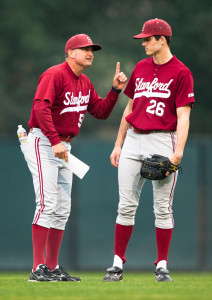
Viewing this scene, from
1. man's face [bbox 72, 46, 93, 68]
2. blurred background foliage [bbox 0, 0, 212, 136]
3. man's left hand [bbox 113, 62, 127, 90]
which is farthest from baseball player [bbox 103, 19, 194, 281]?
blurred background foliage [bbox 0, 0, 212, 136]

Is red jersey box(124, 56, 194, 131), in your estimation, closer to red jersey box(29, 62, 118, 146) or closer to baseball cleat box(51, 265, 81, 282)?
red jersey box(29, 62, 118, 146)

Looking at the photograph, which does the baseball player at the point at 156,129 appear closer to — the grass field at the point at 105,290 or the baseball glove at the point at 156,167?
the baseball glove at the point at 156,167

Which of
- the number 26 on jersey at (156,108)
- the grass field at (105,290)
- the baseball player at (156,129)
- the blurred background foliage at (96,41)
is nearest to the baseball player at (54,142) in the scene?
the grass field at (105,290)

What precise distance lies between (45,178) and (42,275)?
32.2 inches

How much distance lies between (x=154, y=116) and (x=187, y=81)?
0.39m

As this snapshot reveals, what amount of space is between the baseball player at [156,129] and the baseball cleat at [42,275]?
466mm

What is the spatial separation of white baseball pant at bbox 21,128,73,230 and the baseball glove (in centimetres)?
81

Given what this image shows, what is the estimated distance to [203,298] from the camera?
4918 millimetres

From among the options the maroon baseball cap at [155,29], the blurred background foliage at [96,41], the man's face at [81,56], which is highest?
the blurred background foliage at [96,41]

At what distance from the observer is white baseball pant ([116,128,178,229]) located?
6234 millimetres

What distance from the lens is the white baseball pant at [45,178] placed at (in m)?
6.38

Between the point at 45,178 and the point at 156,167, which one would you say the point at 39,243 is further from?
Answer: the point at 156,167

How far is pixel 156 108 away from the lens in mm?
6180

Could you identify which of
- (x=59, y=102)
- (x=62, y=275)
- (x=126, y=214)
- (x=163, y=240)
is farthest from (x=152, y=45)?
(x=62, y=275)
